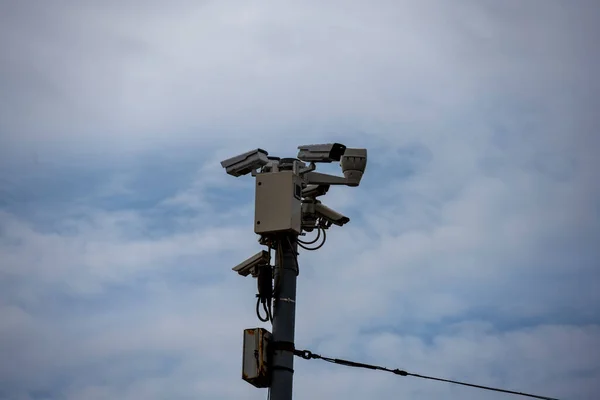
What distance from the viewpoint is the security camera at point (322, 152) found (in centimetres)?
1390

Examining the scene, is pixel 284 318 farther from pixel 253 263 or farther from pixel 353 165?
pixel 353 165

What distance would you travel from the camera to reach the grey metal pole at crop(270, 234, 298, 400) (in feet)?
42.7

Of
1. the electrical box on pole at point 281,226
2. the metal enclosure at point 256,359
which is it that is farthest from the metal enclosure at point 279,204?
the metal enclosure at point 256,359

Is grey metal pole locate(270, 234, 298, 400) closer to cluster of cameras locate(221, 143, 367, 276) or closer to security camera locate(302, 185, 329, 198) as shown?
cluster of cameras locate(221, 143, 367, 276)

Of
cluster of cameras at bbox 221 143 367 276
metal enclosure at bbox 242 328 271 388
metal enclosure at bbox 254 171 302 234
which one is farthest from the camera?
cluster of cameras at bbox 221 143 367 276

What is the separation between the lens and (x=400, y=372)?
1357 cm

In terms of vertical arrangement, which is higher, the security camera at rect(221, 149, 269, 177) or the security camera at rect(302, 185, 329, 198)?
the security camera at rect(221, 149, 269, 177)

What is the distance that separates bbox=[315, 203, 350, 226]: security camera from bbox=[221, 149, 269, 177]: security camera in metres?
0.93

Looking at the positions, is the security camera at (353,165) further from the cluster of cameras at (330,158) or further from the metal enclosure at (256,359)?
the metal enclosure at (256,359)

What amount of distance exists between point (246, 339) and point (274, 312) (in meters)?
0.51

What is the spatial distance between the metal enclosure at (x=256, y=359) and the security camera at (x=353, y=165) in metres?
2.30

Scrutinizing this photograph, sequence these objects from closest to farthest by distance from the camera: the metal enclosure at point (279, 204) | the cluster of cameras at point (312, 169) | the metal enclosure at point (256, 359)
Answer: the metal enclosure at point (256, 359) < the metal enclosure at point (279, 204) < the cluster of cameras at point (312, 169)

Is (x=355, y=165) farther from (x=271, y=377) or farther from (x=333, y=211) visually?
(x=271, y=377)

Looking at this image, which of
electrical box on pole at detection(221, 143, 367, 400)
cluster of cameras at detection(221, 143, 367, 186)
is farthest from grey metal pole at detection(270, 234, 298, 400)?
cluster of cameras at detection(221, 143, 367, 186)
